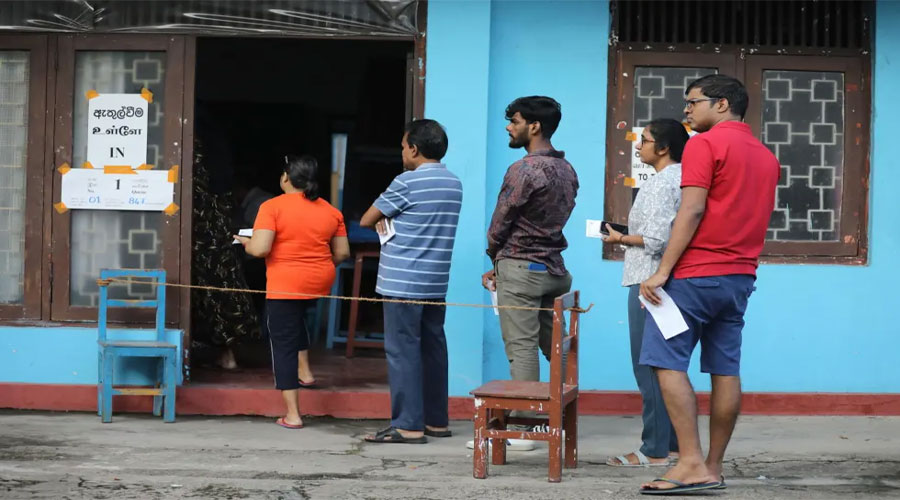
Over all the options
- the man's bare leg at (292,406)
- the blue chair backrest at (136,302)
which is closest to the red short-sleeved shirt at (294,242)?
the man's bare leg at (292,406)

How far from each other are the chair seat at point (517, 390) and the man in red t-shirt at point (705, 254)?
55 cm

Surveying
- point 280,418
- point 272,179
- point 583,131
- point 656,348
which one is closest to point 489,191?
point 583,131

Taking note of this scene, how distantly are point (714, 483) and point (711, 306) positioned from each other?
77cm

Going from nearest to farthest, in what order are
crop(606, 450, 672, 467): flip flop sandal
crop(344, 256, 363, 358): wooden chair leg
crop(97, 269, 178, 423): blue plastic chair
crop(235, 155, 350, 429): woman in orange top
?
crop(606, 450, 672, 467): flip flop sandal
crop(235, 155, 350, 429): woman in orange top
crop(97, 269, 178, 423): blue plastic chair
crop(344, 256, 363, 358): wooden chair leg

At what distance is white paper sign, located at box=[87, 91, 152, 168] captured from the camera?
751cm

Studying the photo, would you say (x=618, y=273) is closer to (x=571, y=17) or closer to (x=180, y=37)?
(x=571, y=17)

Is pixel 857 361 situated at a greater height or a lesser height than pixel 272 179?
lesser

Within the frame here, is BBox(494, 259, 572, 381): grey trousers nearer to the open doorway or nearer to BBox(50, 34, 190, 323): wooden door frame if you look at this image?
the open doorway

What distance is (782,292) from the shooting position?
7656 millimetres

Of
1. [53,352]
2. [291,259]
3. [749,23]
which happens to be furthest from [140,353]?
[749,23]

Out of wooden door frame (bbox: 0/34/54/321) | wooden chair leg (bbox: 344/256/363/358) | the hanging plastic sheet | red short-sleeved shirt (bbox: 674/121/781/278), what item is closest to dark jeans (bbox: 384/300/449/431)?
red short-sleeved shirt (bbox: 674/121/781/278)

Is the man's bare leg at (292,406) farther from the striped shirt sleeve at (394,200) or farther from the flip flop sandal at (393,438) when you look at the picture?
the striped shirt sleeve at (394,200)

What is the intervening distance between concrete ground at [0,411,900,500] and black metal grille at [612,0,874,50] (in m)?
2.40

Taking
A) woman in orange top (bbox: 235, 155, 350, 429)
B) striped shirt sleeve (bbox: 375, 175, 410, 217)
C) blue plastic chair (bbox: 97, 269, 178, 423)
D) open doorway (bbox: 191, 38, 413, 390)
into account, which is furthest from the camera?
open doorway (bbox: 191, 38, 413, 390)
